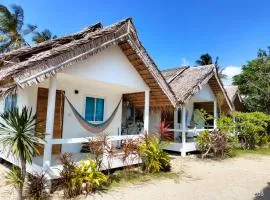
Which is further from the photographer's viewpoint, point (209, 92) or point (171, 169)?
point (209, 92)

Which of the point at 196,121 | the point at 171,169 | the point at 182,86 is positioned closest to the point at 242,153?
the point at 196,121

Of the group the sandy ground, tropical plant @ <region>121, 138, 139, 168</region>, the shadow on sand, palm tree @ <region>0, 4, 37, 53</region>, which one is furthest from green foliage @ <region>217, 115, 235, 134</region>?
palm tree @ <region>0, 4, 37, 53</region>

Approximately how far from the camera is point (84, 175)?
5742 mm

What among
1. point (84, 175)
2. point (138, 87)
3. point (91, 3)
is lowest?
point (84, 175)

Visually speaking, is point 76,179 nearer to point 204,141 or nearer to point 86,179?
point 86,179

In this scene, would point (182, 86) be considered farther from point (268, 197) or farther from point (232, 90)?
point (232, 90)

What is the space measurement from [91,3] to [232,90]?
1318cm

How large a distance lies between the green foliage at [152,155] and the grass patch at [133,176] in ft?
0.72

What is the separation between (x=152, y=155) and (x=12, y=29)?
19863 millimetres

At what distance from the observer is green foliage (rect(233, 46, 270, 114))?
1677 centimetres

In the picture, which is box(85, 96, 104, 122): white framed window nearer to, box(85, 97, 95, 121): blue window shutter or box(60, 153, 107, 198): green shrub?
box(85, 97, 95, 121): blue window shutter

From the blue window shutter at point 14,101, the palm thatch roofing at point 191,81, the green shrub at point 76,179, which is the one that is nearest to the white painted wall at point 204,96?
the palm thatch roofing at point 191,81

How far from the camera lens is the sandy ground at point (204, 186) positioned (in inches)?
225

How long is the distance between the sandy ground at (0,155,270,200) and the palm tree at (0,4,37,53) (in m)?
17.2
